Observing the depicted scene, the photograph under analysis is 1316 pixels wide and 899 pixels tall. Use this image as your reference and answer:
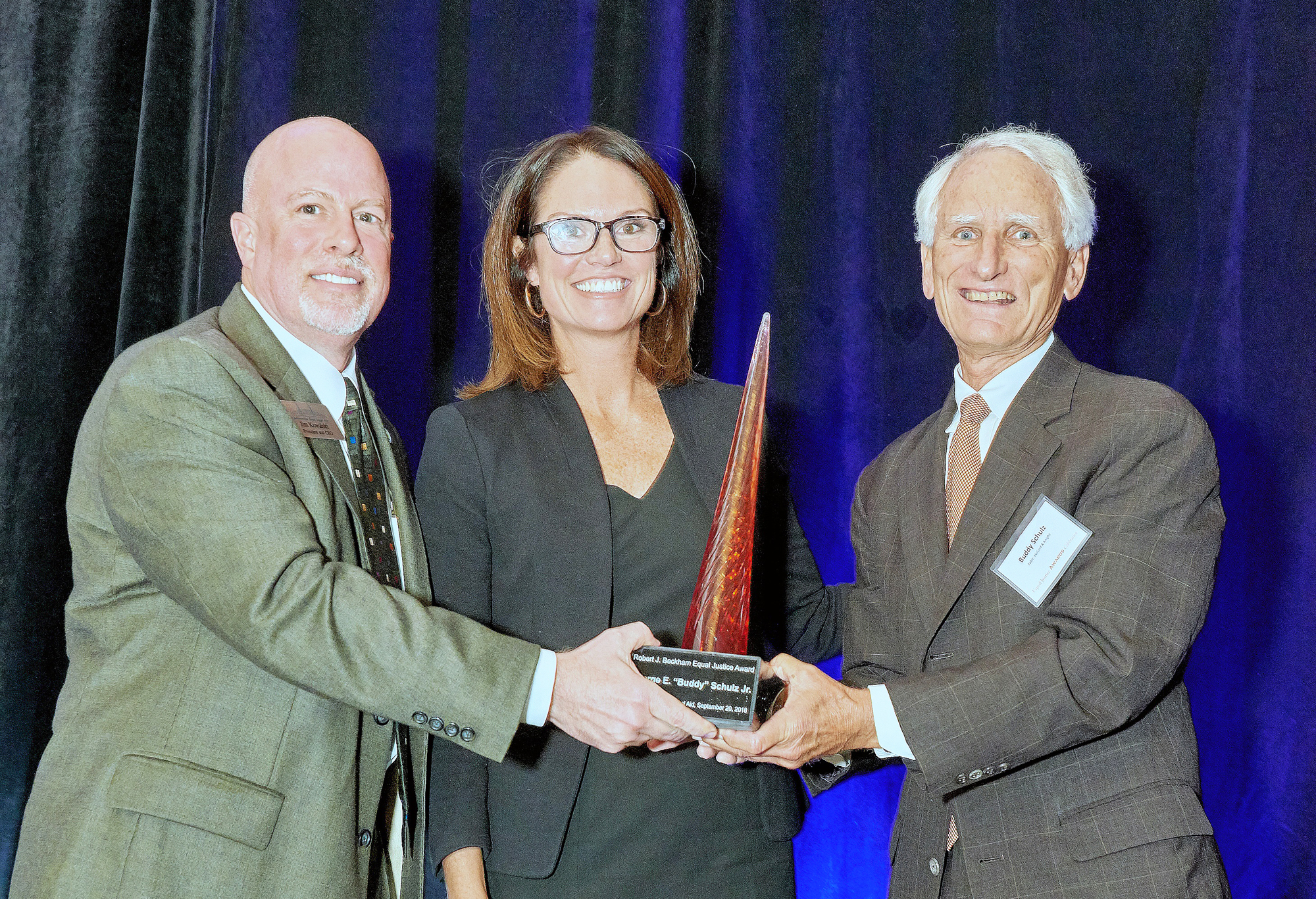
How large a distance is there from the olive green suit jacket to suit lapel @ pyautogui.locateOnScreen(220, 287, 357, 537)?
2.6 inches

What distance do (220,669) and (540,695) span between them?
0.46m

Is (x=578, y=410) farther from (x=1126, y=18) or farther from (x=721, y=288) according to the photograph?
(x=1126, y=18)

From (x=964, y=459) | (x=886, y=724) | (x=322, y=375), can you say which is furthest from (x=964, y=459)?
(x=322, y=375)

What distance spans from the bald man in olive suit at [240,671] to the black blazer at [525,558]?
12cm

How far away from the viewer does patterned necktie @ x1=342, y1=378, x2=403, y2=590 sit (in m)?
1.80

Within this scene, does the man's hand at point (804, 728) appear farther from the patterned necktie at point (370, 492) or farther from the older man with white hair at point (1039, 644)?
the patterned necktie at point (370, 492)

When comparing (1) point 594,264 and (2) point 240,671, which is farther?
(1) point 594,264

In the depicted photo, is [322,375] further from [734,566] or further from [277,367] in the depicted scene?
[734,566]

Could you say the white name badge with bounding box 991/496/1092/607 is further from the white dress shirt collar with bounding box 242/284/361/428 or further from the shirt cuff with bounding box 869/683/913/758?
the white dress shirt collar with bounding box 242/284/361/428

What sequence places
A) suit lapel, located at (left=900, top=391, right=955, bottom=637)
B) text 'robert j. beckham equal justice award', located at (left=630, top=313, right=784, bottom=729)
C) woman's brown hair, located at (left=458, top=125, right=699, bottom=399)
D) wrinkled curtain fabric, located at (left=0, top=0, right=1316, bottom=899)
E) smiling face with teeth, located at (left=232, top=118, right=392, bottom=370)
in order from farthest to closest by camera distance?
wrinkled curtain fabric, located at (left=0, top=0, right=1316, bottom=899), woman's brown hair, located at (left=458, top=125, right=699, bottom=399), smiling face with teeth, located at (left=232, top=118, right=392, bottom=370), suit lapel, located at (left=900, top=391, right=955, bottom=637), text 'robert j. beckham equal justice award', located at (left=630, top=313, right=784, bottom=729)

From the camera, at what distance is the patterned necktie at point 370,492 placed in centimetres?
180

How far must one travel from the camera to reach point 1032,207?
6.59 feet

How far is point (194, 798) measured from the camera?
154cm

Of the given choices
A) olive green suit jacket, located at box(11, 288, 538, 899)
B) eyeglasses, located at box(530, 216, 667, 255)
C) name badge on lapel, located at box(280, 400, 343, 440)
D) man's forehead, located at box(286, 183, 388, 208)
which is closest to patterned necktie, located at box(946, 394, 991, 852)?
eyeglasses, located at box(530, 216, 667, 255)
